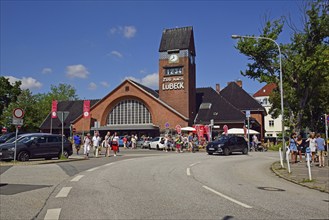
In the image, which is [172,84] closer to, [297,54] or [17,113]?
[297,54]

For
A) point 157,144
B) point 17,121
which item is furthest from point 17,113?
point 157,144

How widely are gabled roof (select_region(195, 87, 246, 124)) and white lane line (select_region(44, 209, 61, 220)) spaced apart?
45078mm

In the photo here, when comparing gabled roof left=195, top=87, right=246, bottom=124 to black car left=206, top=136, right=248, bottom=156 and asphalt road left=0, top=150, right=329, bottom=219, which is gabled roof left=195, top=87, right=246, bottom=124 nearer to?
black car left=206, top=136, right=248, bottom=156

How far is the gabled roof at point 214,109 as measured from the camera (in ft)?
171

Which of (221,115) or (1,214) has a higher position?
(221,115)

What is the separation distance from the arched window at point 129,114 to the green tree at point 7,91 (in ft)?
47.5

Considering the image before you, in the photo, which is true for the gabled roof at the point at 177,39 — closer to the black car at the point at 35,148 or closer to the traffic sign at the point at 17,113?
the black car at the point at 35,148

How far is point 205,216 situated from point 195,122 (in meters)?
48.4

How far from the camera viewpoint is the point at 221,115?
53.6 meters

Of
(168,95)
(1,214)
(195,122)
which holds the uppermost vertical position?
(168,95)

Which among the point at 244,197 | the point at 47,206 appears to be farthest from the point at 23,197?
the point at 244,197

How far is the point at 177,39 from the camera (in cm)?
5519

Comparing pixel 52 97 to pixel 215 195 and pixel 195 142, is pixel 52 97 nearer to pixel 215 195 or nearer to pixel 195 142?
pixel 195 142

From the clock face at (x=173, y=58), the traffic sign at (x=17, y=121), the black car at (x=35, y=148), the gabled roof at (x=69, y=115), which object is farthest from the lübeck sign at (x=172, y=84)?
the traffic sign at (x=17, y=121)
